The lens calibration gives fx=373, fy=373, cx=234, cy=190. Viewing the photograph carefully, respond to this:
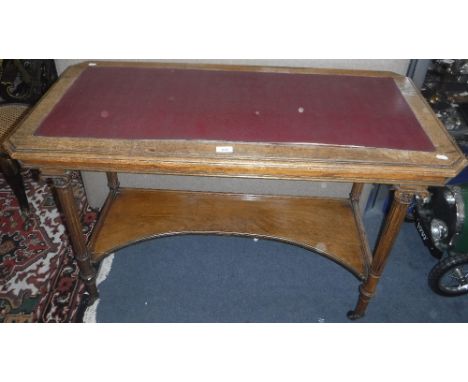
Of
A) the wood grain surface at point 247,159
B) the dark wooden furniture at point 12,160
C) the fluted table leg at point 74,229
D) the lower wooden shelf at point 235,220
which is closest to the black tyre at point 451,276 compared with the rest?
the lower wooden shelf at point 235,220

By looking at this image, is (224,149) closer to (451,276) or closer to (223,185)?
(223,185)

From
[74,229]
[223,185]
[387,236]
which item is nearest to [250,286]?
[223,185]

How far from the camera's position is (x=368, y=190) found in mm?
2533

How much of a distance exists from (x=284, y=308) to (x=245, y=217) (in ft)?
1.88

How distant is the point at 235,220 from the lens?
2.25 metres

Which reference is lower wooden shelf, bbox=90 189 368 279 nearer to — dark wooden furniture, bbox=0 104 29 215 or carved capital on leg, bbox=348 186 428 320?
carved capital on leg, bbox=348 186 428 320

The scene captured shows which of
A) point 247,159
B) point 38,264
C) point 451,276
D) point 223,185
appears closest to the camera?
point 247,159

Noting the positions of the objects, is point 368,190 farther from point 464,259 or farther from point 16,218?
point 16,218

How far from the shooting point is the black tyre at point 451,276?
2057mm

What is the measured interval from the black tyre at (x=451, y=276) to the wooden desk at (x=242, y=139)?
45cm

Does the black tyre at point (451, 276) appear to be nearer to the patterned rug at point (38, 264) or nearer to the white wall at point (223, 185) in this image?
the white wall at point (223, 185)

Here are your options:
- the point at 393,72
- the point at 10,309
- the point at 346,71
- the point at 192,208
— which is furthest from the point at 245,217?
the point at 10,309

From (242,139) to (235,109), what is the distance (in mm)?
245

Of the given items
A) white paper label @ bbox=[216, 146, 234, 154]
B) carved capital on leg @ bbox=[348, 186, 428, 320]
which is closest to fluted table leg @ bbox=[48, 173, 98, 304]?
white paper label @ bbox=[216, 146, 234, 154]
